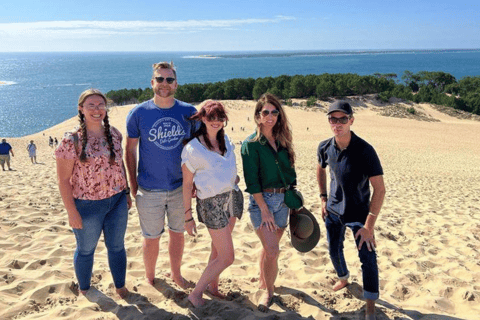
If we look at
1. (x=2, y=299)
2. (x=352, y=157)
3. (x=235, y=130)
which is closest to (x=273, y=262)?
(x=352, y=157)

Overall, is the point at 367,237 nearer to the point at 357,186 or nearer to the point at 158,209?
the point at 357,186

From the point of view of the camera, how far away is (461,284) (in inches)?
155

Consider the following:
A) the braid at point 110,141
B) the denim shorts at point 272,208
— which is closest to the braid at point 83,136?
the braid at point 110,141

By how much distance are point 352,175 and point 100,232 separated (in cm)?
233

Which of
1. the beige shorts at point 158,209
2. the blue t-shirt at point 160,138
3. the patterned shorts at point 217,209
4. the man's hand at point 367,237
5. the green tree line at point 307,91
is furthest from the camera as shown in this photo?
the green tree line at point 307,91

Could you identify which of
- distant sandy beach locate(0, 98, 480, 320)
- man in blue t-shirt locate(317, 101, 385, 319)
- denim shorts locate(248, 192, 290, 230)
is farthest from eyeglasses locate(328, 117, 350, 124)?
distant sandy beach locate(0, 98, 480, 320)

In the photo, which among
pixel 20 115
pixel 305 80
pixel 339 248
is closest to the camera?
pixel 339 248

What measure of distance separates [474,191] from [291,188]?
9241mm

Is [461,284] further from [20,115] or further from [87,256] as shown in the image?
[20,115]

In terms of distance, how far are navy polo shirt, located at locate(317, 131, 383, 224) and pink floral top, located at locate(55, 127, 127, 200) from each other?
6.43ft

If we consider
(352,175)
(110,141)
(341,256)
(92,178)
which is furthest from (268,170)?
(92,178)

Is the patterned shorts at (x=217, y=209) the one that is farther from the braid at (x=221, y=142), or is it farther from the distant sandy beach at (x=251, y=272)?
the distant sandy beach at (x=251, y=272)

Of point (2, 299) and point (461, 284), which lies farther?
point (461, 284)

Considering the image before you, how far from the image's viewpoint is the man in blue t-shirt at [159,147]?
3311mm
